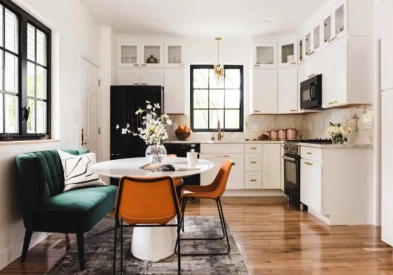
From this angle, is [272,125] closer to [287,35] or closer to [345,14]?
[287,35]

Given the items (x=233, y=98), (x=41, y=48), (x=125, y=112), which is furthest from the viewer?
(x=233, y=98)

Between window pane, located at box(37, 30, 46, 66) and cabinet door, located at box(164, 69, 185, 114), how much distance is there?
2.35m

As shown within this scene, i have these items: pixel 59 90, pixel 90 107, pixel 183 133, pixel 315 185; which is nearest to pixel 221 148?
pixel 183 133

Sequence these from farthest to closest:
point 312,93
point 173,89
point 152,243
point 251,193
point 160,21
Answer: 1. point 173,89
2. point 251,193
3. point 160,21
4. point 312,93
5. point 152,243

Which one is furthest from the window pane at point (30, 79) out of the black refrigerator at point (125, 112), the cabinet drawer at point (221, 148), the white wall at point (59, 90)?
the cabinet drawer at point (221, 148)

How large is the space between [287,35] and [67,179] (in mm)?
4177

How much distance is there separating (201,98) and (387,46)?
3.44m

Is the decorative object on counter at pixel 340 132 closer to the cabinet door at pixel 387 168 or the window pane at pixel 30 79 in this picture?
the cabinet door at pixel 387 168

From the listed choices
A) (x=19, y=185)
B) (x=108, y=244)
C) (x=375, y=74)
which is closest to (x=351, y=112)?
(x=375, y=74)

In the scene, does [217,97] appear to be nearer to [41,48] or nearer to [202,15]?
[202,15]

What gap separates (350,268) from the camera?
2.48 metres

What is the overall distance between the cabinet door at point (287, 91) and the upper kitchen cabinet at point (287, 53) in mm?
131

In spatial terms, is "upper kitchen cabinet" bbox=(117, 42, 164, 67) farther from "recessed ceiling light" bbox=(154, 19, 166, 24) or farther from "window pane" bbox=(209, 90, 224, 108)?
"window pane" bbox=(209, 90, 224, 108)

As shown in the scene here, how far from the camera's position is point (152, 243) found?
260 cm
